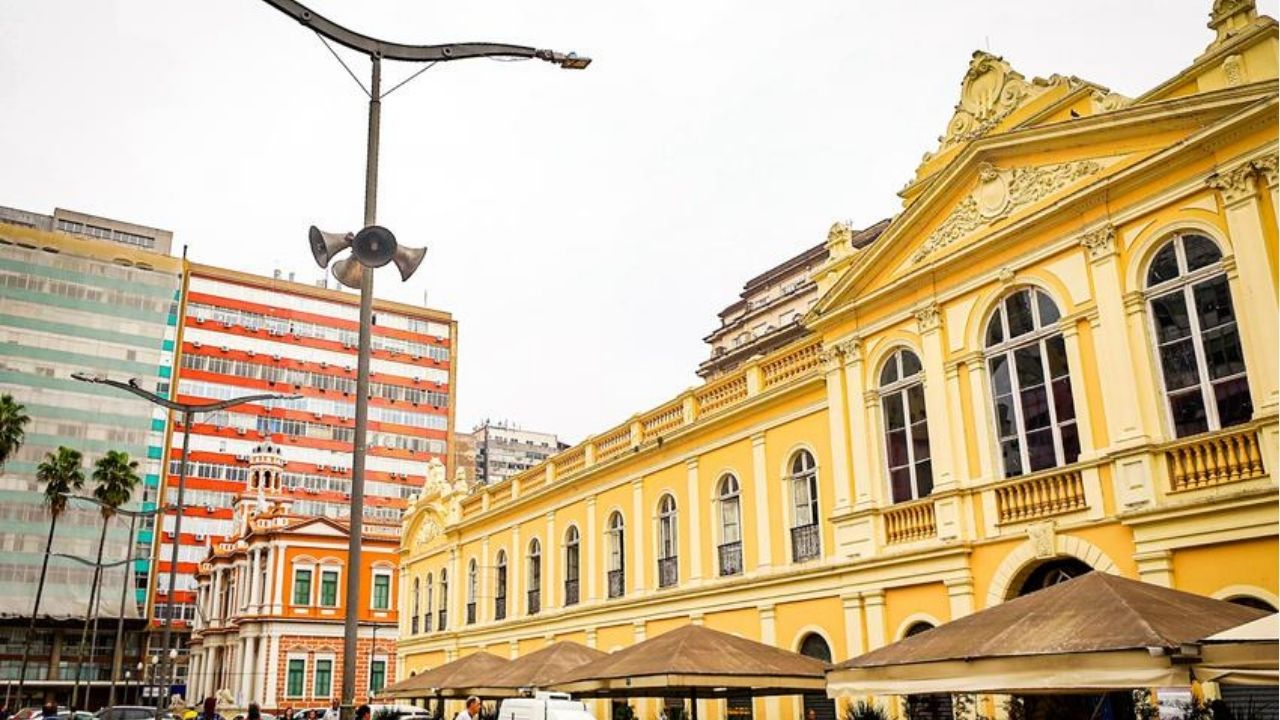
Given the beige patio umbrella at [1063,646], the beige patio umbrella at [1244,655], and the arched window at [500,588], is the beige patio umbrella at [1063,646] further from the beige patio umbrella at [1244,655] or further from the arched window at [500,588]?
the arched window at [500,588]

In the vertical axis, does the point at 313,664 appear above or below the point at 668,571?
below

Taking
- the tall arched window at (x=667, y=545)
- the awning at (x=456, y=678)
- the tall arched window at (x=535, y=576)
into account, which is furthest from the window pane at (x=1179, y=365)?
the tall arched window at (x=535, y=576)

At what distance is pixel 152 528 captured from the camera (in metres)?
73.1

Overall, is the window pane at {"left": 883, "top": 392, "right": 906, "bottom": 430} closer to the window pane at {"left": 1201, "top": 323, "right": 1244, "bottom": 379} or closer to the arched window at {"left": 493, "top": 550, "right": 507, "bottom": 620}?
the window pane at {"left": 1201, "top": 323, "right": 1244, "bottom": 379}

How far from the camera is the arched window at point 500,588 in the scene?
33.0 metres

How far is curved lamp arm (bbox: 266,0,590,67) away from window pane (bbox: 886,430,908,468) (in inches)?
418

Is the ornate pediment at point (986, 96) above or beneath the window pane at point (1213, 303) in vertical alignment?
above

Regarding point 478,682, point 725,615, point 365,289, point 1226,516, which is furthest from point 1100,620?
point 478,682

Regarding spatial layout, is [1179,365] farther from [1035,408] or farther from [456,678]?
[456,678]

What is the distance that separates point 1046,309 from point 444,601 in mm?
27237

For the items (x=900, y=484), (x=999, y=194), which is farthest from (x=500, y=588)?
(x=999, y=194)

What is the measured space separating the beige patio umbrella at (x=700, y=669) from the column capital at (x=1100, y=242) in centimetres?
755

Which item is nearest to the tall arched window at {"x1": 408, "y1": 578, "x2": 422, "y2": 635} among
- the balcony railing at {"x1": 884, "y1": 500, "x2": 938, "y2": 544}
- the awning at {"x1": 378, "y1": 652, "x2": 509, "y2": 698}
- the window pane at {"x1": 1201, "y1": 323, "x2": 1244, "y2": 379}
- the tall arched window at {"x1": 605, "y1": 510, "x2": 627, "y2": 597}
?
the awning at {"x1": 378, "y1": 652, "x2": 509, "y2": 698}

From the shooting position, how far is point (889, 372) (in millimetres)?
18656
